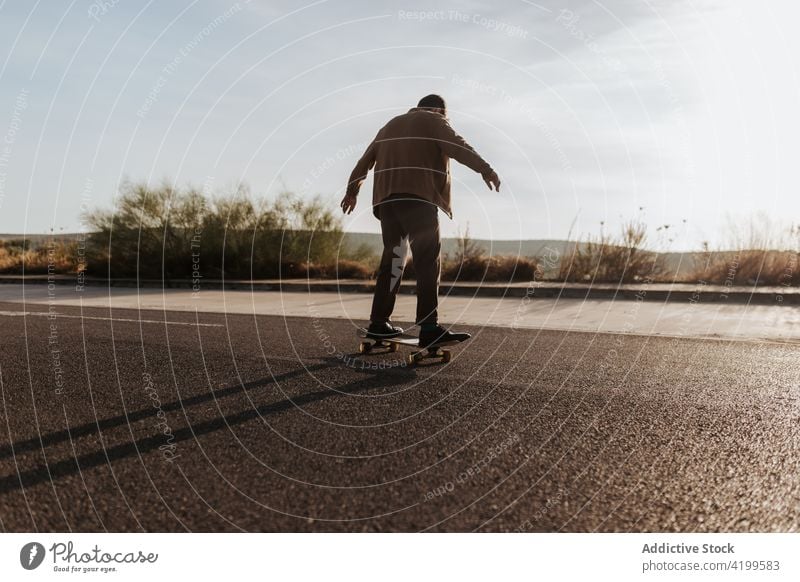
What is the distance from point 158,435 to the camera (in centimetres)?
351

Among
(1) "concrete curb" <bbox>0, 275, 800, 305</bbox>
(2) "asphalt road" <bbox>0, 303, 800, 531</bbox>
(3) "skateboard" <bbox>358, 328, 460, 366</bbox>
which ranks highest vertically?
(1) "concrete curb" <bbox>0, 275, 800, 305</bbox>

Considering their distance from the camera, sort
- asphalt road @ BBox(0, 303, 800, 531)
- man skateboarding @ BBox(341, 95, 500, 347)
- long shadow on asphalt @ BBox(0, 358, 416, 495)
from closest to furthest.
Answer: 1. asphalt road @ BBox(0, 303, 800, 531)
2. long shadow on asphalt @ BBox(0, 358, 416, 495)
3. man skateboarding @ BBox(341, 95, 500, 347)

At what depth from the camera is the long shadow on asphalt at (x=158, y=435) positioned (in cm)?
295

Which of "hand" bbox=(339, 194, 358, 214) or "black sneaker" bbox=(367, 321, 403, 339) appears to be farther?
"hand" bbox=(339, 194, 358, 214)

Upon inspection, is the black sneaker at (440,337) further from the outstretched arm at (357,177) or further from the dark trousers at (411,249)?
the outstretched arm at (357,177)

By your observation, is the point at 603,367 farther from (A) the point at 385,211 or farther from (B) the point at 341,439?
(B) the point at 341,439

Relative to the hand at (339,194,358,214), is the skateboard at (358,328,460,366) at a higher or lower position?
lower

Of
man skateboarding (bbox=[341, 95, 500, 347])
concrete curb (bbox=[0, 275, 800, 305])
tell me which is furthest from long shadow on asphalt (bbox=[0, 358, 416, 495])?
concrete curb (bbox=[0, 275, 800, 305])

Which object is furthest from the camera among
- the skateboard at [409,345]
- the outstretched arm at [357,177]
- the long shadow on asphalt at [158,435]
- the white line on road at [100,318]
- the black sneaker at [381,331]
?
the white line on road at [100,318]

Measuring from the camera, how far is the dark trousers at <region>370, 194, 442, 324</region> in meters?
5.99

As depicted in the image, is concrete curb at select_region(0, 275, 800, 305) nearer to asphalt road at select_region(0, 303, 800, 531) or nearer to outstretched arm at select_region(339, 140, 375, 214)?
asphalt road at select_region(0, 303, 800, 531)

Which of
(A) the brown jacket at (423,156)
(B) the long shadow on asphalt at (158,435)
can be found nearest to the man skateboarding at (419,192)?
(A) the brown jacket at (423,156)

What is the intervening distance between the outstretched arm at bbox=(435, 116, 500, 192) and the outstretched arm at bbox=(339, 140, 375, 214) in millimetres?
696

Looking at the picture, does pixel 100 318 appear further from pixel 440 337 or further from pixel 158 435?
pixel 158 435
